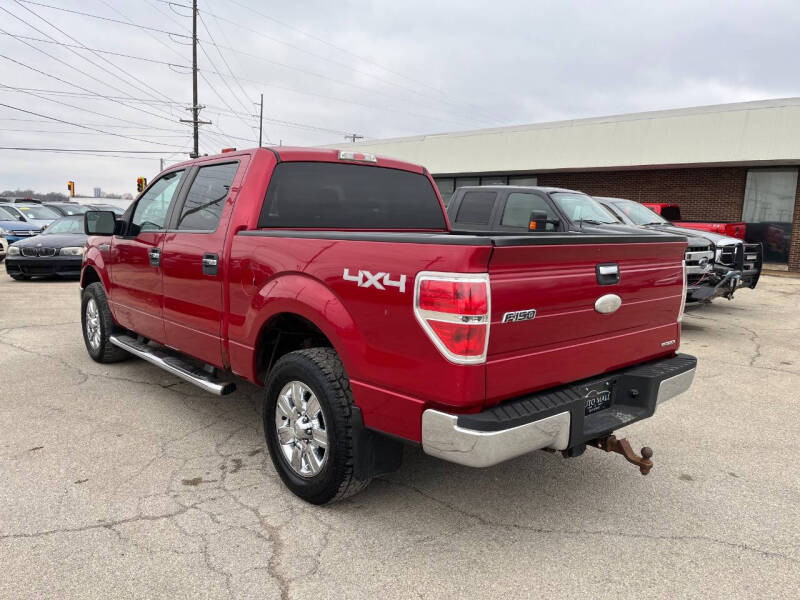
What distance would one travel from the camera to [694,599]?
2480mm

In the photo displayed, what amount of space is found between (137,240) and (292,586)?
11.2ft

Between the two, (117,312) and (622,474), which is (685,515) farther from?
(117,312)

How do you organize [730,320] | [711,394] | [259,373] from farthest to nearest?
1. [730,320]
2. [711,394]
3. [259,373]

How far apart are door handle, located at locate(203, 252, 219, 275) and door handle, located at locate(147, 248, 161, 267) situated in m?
0.82

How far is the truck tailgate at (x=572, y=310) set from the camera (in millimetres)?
2529

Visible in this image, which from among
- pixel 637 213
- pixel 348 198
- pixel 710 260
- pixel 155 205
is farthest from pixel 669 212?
pixel 155 205

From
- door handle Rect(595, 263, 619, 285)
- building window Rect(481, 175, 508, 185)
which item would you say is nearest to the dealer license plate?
door handle Rect(595, 263, 619, 285)

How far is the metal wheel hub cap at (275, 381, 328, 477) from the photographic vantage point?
3.14m

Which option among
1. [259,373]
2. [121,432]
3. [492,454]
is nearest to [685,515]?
[492,454]

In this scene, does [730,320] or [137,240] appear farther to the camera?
[730,320]

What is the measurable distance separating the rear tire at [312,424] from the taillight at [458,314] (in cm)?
73

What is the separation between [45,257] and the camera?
41.8 ft

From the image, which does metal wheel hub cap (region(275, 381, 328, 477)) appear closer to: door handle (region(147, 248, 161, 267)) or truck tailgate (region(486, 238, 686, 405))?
truck tailgate (region(486, 238, 686, 405))

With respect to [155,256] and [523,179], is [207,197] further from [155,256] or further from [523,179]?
[523,179]
